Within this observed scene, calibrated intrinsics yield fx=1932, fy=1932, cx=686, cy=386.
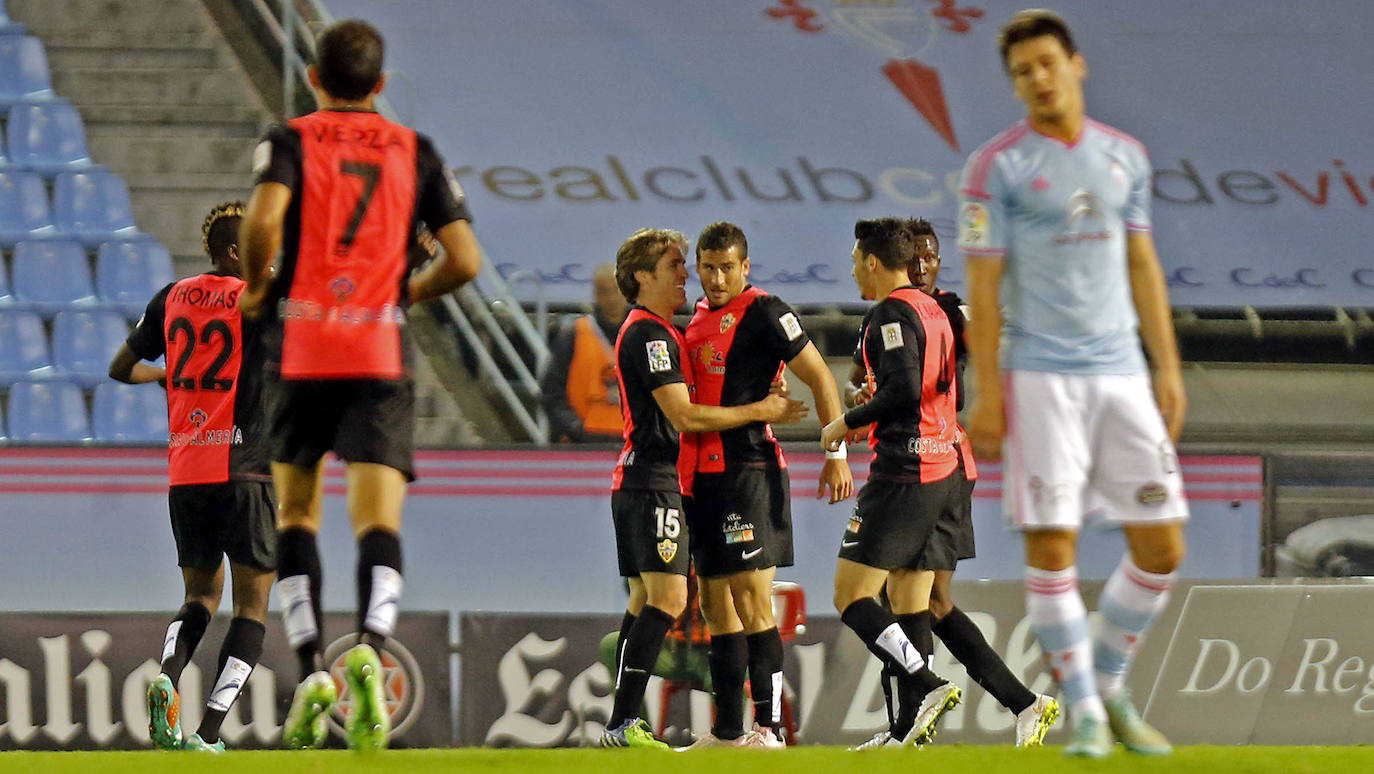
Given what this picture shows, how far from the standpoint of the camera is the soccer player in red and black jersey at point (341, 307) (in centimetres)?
464

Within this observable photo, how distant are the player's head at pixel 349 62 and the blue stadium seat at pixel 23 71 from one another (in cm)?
856

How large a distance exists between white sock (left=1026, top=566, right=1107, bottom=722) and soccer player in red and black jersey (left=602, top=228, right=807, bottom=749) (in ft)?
7.52

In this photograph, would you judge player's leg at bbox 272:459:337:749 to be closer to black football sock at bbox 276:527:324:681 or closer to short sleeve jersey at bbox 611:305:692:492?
black football sock at bbox 276:527:324:681

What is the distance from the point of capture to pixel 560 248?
41.3ft

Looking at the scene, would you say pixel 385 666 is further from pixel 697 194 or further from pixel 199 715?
pixel 697 194

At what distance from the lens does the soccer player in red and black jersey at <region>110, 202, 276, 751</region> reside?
699 centimetres

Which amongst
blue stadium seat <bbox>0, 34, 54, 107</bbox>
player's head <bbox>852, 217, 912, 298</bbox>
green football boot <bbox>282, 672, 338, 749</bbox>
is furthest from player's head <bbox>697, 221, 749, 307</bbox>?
blue stadium seat <bbox>0, 34, 54, 107</bbox>

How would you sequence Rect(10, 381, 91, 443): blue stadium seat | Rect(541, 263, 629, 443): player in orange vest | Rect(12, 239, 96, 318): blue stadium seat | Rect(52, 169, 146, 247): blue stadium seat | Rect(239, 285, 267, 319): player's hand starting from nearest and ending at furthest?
Rect(239, 285, 267, 319): player's hand < Rect(541, 263, 629, 443): player in orange vest < Rect(10, 381, 91, 443): blue stadium seat < Rect(12, 239, 96, 318): blue stadium seat < Rect(52, 169, 146, 247): blue stadium seat

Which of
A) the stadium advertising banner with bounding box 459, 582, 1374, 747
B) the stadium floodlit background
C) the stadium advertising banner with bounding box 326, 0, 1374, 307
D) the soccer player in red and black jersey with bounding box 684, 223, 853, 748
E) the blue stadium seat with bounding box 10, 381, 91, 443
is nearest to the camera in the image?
the soccer player in red and black jersey with bounding box 684, 223, 853, 748

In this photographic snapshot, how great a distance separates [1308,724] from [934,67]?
5.63 metres

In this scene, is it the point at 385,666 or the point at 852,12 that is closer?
the point at 385,666

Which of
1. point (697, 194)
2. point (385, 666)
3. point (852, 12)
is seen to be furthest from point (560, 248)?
point (385, 666)

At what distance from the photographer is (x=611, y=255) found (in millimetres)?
12484

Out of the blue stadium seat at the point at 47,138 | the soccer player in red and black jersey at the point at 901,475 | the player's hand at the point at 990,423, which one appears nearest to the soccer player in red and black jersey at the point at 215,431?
the soccer player in red and black jersey at the point at 901,475
